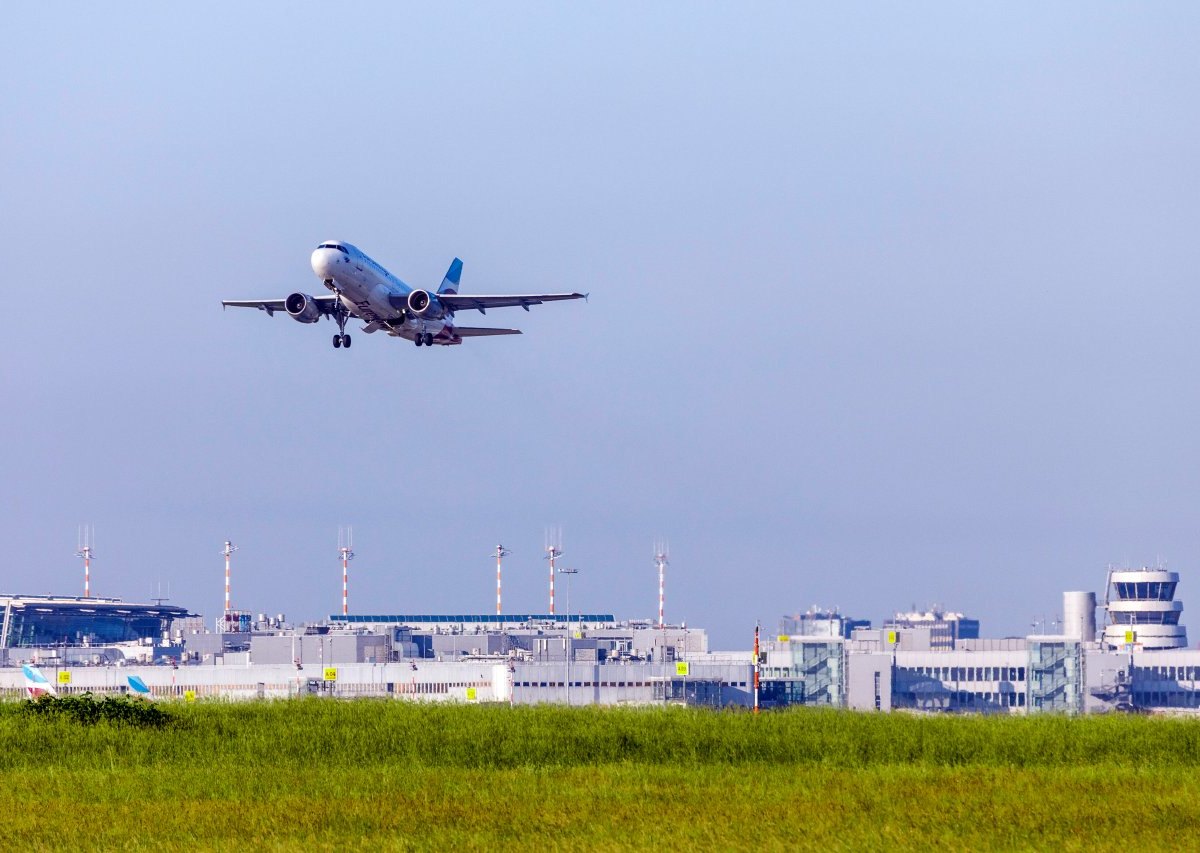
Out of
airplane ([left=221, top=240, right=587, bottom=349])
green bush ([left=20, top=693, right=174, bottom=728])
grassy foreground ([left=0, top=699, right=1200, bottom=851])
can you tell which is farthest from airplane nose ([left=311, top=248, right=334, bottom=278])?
green bush ([left=20, top=693, right=174, bottom=728])

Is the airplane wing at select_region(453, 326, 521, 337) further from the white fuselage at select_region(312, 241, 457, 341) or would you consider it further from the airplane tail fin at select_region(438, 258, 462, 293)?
the airplane tail fin at select_region(438, 258, 462, 293)

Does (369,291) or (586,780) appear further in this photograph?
(369,291)

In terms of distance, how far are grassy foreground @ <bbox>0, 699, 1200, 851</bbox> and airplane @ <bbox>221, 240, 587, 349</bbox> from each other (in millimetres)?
35840

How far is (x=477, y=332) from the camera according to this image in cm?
9944

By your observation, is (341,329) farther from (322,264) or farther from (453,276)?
(453,276)

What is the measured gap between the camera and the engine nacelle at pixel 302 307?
91312 mm

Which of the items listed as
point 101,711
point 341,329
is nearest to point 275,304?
point 341,329

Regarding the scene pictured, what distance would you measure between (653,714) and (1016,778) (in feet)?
49.4

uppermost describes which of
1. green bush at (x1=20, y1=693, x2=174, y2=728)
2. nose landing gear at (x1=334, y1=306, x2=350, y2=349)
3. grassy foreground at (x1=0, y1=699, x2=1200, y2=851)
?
nose landing gear at (x1=334, y1=306, x2=350, y2=349)

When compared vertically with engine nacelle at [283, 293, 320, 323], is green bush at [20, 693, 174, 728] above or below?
below

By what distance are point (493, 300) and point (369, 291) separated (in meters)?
10.7

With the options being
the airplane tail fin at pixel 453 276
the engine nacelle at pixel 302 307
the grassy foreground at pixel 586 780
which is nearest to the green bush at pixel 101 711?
the grassy foreground at pixel 586 780

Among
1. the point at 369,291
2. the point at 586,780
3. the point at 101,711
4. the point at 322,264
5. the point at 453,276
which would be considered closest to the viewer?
the point at 586,780

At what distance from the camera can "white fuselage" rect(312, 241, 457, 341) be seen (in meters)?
87.3
